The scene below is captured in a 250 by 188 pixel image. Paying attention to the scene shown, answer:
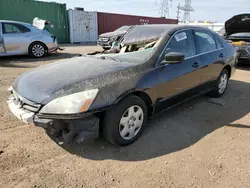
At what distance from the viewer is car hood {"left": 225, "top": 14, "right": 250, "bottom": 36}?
774 cm

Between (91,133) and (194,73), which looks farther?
(194,73)

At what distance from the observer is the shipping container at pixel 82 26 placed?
1652 cm

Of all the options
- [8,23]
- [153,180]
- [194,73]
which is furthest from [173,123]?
[8,23]

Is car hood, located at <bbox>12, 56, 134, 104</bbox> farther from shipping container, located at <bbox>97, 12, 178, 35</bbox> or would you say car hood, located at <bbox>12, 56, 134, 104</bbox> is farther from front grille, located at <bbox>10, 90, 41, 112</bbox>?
shipping container, located at <bbox>97, 12, 178, 35</bbox>

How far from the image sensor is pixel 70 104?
96.3 inches

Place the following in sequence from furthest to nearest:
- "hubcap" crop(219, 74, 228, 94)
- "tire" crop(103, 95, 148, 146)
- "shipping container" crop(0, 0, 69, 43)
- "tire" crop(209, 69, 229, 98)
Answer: "shipping container" crop(0, 0, 69, 43) < "hubcap" crop(219, 74, 228, 94) < "tire" crop(209, 69, 229, 98) < "tire" crop(103, 95, 148, 146)

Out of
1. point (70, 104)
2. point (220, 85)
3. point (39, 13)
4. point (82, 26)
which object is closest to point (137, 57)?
point (70, 104)

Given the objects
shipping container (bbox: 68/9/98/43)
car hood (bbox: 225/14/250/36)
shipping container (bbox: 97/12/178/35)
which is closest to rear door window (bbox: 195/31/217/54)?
car hood (bbox: 225/14/250/36)

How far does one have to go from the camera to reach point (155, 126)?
11.7 feet

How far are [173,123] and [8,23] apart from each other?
783cm

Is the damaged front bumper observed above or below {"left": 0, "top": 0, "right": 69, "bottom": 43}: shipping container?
below

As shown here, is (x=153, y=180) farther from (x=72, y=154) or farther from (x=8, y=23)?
(x=8, y=23)

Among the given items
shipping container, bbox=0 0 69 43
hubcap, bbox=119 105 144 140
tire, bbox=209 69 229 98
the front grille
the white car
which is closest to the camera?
the front grille

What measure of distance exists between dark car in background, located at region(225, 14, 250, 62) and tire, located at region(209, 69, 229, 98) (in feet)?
10.7
